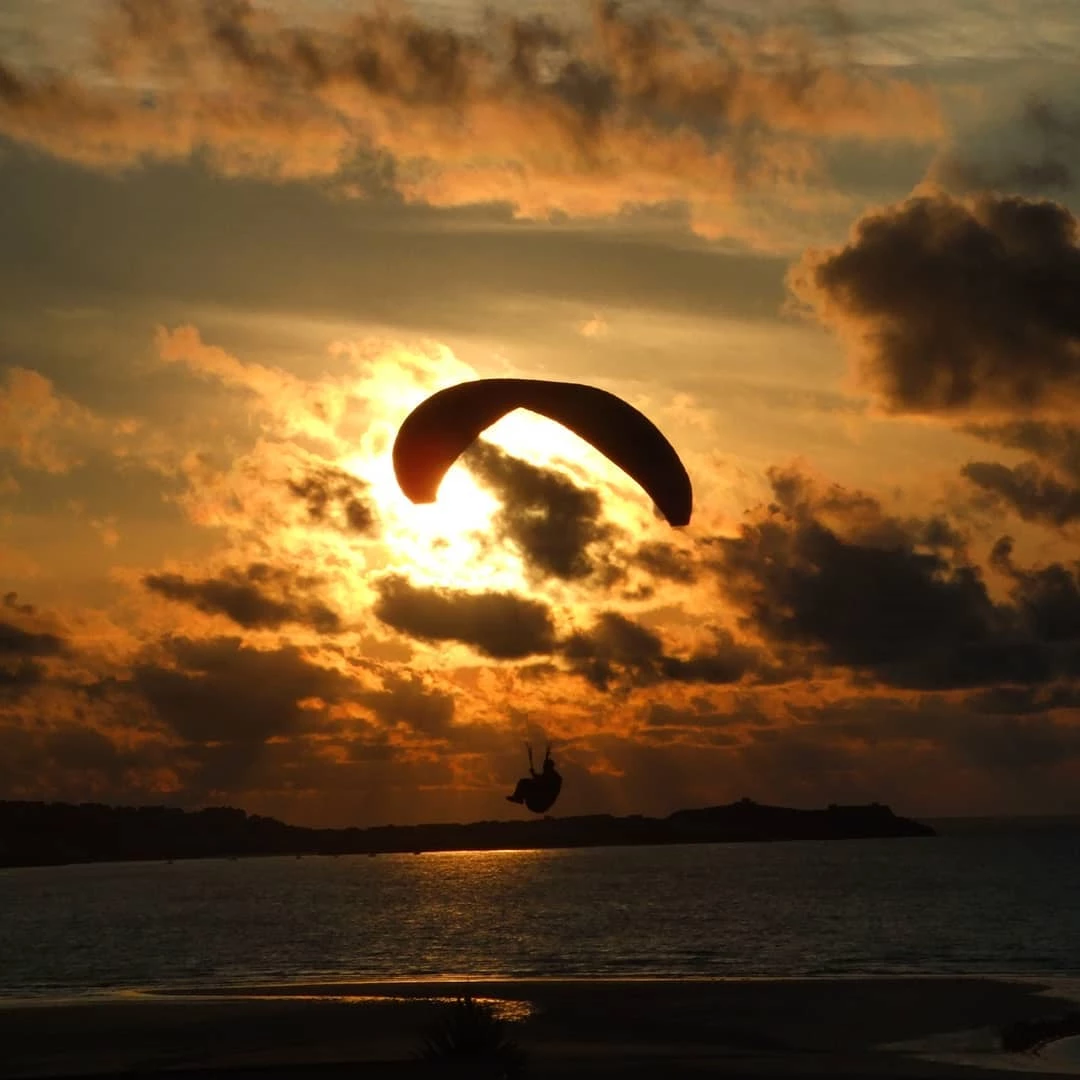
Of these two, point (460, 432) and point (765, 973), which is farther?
point (765, 973)

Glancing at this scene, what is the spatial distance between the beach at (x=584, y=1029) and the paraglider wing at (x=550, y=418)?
793cm

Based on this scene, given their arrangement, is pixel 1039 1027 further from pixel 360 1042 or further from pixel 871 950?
pixel 871 950

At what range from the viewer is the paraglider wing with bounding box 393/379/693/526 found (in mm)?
19375

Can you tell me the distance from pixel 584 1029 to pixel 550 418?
49.8ft

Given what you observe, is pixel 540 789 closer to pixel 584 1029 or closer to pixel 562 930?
pixel 584 1029

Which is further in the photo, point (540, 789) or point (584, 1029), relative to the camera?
point (584, 1029)

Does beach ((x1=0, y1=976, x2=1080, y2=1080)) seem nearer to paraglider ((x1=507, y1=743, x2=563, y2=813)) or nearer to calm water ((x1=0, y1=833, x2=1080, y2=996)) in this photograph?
paraglider ((x1=507, y1=743, x2=563, y2=813))

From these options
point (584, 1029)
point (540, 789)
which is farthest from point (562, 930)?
point (540, 789)

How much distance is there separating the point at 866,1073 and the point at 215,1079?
9832mm

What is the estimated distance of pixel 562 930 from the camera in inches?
3593

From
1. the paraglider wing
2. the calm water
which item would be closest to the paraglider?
the paraglider wing

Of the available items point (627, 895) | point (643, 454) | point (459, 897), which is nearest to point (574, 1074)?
point (643, 454)

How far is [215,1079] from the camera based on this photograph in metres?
21.0

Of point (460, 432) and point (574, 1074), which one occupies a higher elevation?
point (460, 432)
